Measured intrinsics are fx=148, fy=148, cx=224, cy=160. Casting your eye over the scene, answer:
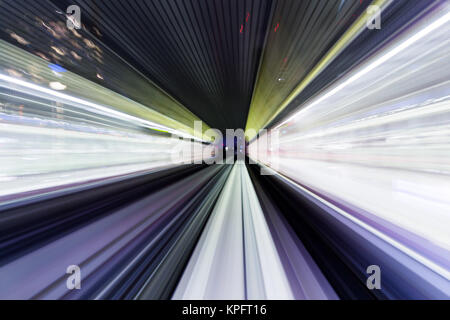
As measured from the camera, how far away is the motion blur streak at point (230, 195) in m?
0.69

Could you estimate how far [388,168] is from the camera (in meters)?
1.82

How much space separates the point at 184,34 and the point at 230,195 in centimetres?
206

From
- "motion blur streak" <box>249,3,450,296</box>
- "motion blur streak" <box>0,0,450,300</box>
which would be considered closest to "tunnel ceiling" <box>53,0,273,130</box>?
"motion blur streak" <box>0,0,450,300</box>

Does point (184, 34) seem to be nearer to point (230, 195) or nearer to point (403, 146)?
point (230, 195)

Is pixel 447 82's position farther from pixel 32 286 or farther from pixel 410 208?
pixel 32 286

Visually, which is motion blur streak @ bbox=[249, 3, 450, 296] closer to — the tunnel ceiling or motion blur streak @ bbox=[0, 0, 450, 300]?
motion blur streak @ bbox=[0, 0, 450, 300]

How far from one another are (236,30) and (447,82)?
2.02 meters

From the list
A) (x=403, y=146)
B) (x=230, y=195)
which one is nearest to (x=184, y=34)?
(x=230, y=195)

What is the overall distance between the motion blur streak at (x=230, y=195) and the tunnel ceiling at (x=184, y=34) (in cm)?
2

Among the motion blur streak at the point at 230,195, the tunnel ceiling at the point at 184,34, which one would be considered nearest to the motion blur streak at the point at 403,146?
the motion blur streak at the point at 230,195

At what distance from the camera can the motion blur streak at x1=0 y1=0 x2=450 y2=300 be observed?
69cm

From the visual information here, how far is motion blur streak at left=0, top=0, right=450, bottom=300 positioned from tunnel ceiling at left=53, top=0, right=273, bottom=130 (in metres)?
0.02

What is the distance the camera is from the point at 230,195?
189 centimetres

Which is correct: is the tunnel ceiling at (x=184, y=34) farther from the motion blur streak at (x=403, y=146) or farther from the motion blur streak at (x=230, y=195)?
the motion blur streak at (x=403, y=146)
